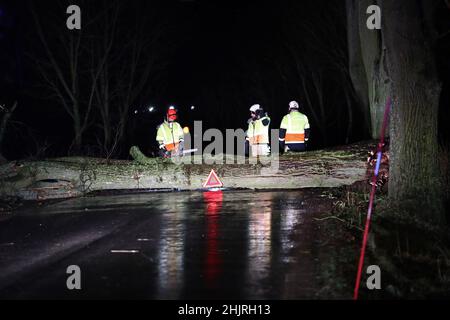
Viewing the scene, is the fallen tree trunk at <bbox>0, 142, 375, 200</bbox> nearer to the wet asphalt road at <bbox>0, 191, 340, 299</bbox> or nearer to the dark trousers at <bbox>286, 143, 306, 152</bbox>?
the wet asphalt road at <bbox>0, 191, 340, 299</bbox>

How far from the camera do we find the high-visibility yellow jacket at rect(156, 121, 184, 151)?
1458 centimetres

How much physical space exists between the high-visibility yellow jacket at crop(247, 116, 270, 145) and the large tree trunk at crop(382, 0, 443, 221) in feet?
20.1

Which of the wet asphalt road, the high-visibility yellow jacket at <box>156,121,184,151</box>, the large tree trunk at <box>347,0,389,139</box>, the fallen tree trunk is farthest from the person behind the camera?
the high-visibility yellow jacket at <box>156,121,184,151</box>

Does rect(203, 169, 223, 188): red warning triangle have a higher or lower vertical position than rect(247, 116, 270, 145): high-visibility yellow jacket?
lower

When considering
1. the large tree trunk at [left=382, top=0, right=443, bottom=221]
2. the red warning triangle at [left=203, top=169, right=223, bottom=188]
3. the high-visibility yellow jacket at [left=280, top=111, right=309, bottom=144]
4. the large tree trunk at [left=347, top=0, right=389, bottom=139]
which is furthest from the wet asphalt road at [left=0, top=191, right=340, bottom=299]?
the large tree trunk at [left=347, top=0, right=389, bottom=139]

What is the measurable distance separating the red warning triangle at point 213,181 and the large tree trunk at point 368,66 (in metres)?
3.91

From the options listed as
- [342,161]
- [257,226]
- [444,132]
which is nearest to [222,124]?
[444,132]

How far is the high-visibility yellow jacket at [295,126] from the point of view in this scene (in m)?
13.1

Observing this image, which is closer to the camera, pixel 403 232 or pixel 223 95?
pixel 403 232

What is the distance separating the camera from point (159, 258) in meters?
6.20

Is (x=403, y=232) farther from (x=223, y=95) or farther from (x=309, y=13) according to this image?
(x=223, y=95)

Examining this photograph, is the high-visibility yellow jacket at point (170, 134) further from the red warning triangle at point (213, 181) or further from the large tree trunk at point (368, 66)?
the large tree trunk at point (368, 66)

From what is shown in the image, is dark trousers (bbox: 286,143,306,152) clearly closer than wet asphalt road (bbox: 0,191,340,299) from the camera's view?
No
